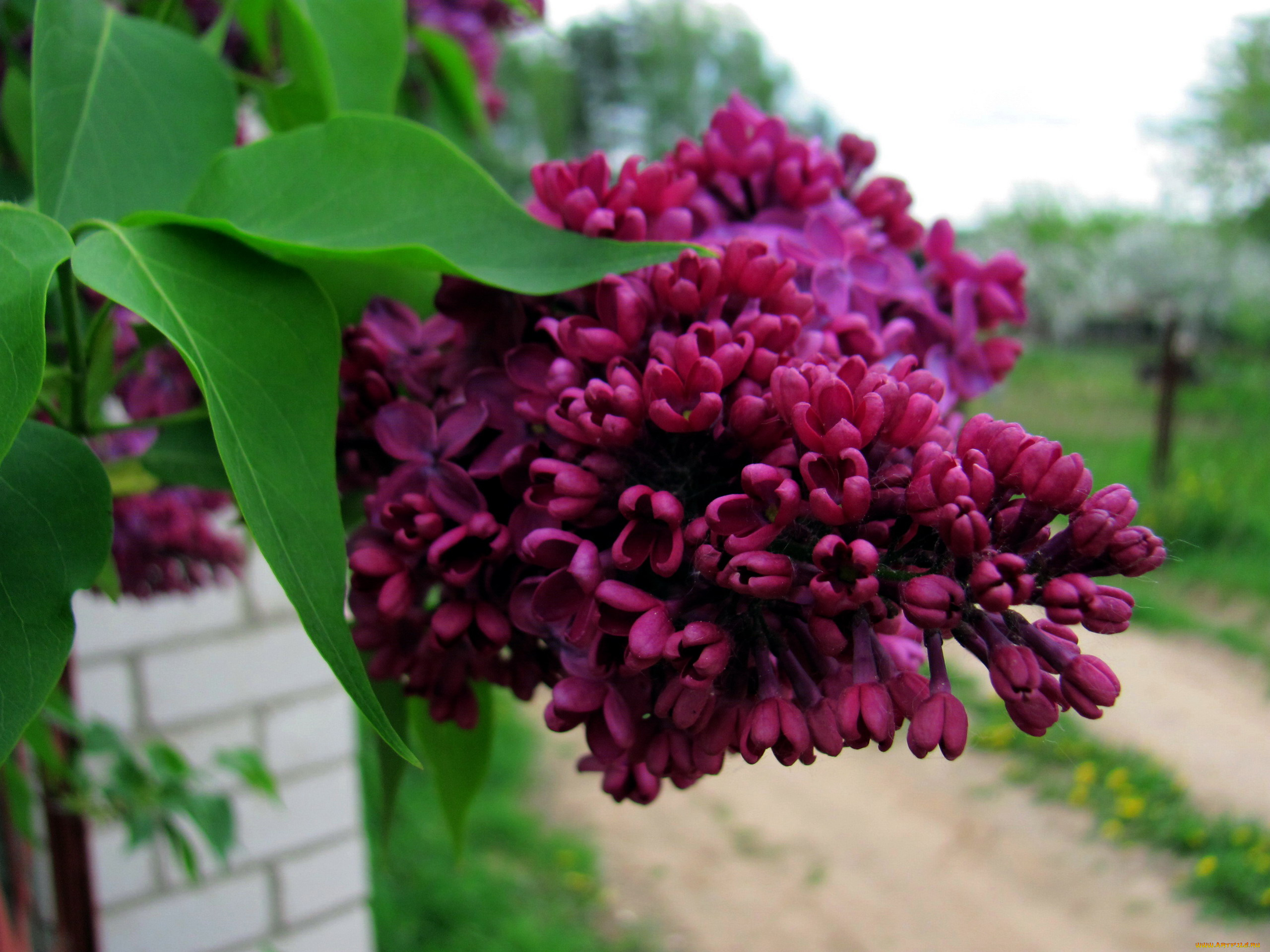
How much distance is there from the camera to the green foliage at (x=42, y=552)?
10.9 inches

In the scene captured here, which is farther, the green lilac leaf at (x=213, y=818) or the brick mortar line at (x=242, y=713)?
the brick mortar line at (x=242, y=713)

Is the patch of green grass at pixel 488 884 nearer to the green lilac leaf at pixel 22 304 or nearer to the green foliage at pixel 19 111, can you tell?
the green foliage at pixel 19 111

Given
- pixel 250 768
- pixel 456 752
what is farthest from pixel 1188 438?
pixel 456 752

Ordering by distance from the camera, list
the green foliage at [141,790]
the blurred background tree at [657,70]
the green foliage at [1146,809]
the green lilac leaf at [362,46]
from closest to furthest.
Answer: the green lilac leaf at [362,46]
the green foliage at [141,790]
the green foliage at [1146,809]
the blurred background tree at [657,70]

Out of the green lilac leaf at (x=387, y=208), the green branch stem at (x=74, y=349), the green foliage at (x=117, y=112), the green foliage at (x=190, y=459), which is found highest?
the green foliage at (x=117, y=112)

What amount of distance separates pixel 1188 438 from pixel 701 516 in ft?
23.2

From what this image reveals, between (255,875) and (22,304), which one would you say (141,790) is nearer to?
(255,875)

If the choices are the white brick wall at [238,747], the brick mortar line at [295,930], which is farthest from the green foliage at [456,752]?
the brick mortar line at [295,930]

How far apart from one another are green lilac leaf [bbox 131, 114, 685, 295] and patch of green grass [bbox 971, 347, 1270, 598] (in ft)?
7.23

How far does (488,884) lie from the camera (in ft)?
8.12

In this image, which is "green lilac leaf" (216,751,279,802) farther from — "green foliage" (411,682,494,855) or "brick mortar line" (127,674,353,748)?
"green foliage" (411,682,494,855)

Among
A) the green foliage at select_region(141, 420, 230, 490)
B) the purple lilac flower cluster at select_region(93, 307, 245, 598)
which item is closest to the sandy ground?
the purple lilac flower cluster at select_region(93, 307, 245, 598)

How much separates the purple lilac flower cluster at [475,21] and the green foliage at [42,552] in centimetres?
70

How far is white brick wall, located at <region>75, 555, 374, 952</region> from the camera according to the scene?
1.25 meters
